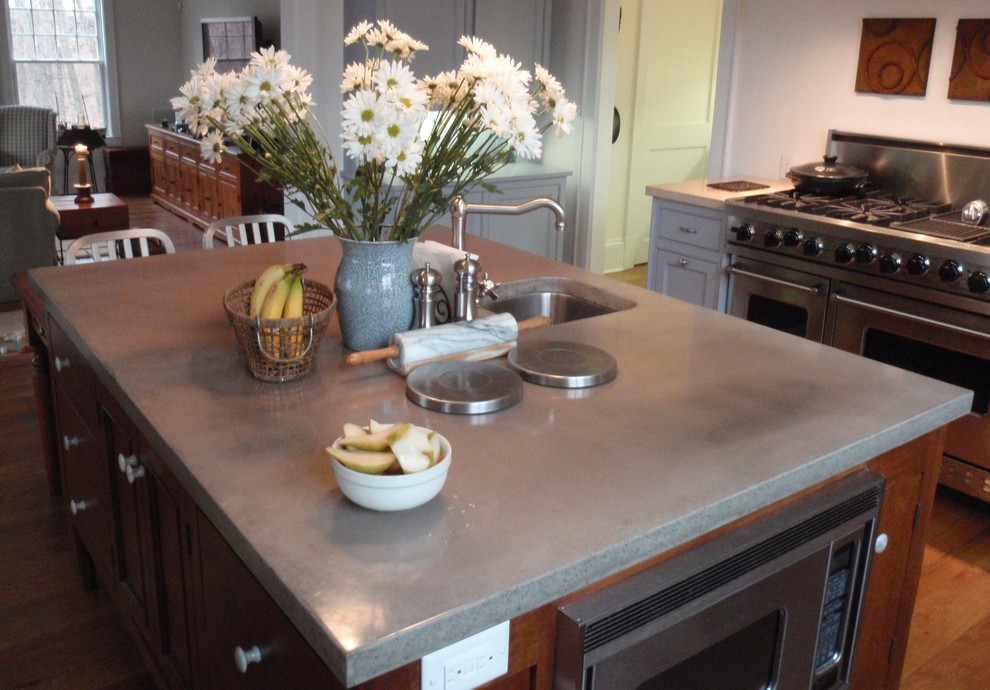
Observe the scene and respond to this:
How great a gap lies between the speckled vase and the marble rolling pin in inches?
1.9

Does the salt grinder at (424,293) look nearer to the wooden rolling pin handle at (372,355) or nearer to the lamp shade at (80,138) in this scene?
the wooden rolling pin handle at (372,355)

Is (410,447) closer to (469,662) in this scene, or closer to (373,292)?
(469,662)

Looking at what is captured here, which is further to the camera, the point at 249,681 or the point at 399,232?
the point at 399,232

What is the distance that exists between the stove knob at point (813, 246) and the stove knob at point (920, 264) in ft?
1.20

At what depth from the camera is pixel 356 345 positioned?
1901mm

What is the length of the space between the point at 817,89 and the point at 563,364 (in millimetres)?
2811

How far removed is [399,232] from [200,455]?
60 centimetres

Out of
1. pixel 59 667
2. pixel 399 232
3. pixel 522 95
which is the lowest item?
pixel 59 667

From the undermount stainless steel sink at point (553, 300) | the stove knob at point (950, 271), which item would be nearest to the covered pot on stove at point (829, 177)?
the stove knob at point (950, 271)

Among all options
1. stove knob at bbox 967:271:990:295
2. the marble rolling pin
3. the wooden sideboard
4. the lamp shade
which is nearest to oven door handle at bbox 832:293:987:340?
stove knob at bbox 967:271:990:295

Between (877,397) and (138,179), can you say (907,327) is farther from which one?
(138,179)

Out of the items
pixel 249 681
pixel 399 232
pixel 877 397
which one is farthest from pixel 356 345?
pixel 877 397

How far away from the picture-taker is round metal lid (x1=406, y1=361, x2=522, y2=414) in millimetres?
1617

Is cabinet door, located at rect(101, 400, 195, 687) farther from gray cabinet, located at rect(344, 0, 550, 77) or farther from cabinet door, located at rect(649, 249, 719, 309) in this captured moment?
gray cabinet, located at rect(344, 0, 550, 77)
